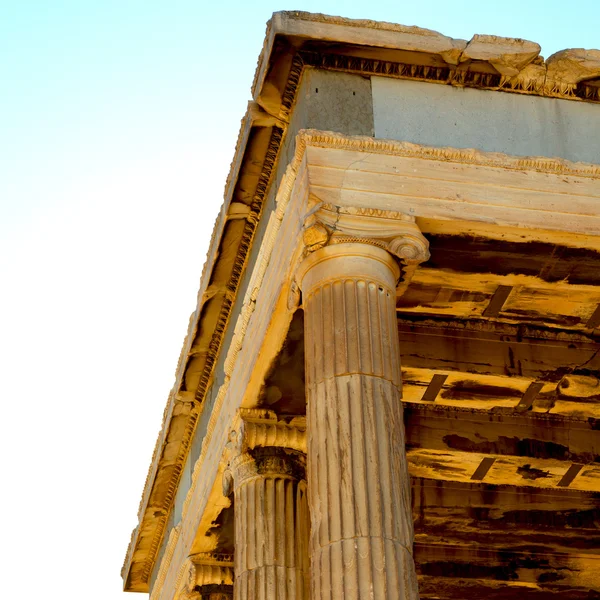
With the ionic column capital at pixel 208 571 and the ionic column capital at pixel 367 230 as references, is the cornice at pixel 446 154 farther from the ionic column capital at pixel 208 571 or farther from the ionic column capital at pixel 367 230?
the ionic column capital at pixel 208 571

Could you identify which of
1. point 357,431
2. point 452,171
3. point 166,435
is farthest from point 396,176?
point 166,435

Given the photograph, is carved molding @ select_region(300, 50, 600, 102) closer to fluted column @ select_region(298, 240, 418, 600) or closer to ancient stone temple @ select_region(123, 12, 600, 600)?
ancient stone temple @ select_region(123, 12, 600, 600)

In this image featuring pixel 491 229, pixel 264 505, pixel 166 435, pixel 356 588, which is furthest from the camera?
pixel 166 435

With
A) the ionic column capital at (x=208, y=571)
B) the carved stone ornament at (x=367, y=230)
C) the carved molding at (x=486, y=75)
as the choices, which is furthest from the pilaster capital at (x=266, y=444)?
the carved molding at (x=486, y=75)

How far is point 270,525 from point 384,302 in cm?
528

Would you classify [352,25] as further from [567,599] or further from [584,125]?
[567,599]

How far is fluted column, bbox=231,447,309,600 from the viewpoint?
67.9 ft

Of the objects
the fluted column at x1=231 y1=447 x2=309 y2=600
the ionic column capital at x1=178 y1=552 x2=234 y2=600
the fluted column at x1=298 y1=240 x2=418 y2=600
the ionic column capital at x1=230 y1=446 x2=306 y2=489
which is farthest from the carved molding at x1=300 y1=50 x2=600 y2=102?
the ionic column capital at x1=178 y1=552 x2=234 y2=600

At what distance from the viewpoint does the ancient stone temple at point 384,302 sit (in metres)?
16.4

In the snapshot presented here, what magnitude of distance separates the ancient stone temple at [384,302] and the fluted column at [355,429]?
27 millimetres

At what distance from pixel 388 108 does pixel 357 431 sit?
16.6ft

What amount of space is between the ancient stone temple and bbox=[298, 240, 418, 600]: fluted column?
1.1 inches

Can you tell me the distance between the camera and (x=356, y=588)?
594 inches

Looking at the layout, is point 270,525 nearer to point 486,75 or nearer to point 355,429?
point 355,429
